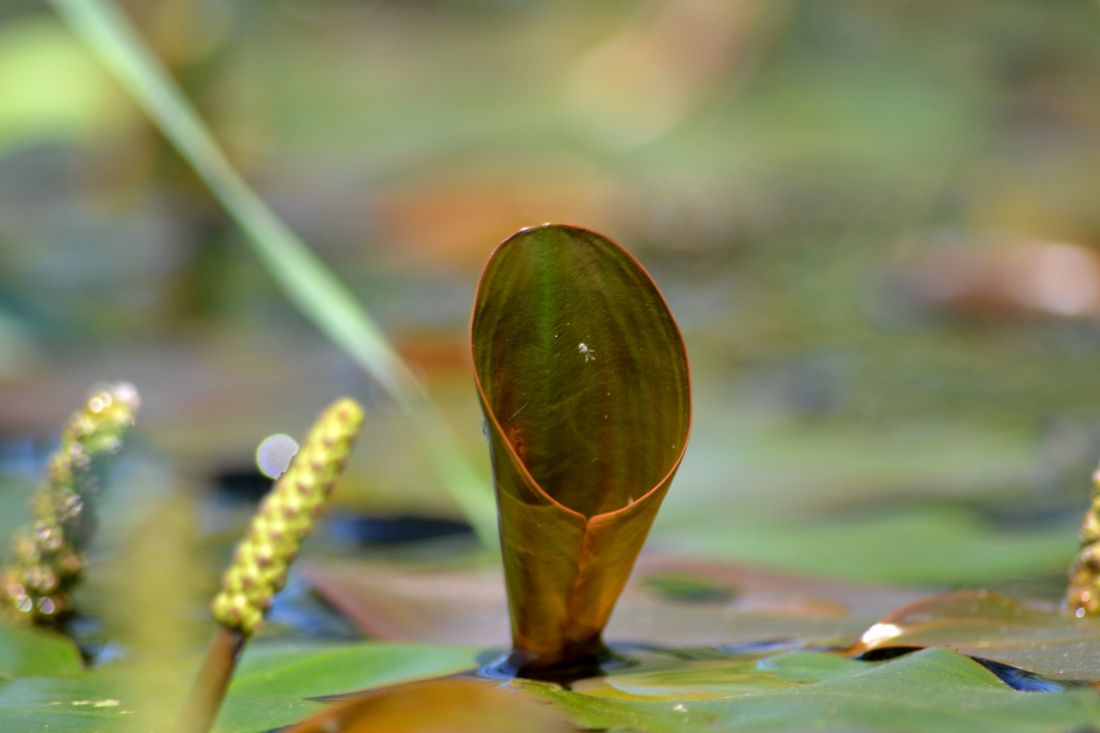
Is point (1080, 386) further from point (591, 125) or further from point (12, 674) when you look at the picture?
point (591, 125)

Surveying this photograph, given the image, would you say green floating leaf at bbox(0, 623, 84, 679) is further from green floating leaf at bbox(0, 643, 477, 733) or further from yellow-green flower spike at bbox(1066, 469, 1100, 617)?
yellow-green flower spike at bbox(1066, 469, 1100, 617)

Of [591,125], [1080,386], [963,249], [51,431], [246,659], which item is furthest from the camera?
[591,125]

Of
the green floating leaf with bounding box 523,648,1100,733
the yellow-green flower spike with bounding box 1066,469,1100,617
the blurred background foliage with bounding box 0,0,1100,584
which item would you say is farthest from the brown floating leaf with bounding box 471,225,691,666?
the blurred background foliage with bounding box 0,0,1100,584

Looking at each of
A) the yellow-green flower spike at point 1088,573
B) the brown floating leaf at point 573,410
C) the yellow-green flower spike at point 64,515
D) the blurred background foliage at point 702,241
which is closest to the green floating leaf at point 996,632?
the yellow-green flower spike at point 1088,573

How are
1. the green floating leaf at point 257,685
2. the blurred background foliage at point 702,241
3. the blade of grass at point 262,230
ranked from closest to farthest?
1. the green floating leaf at point 257,685
2. the blade of grass at point 262,230
3. the blurred background foliage at point 702,241

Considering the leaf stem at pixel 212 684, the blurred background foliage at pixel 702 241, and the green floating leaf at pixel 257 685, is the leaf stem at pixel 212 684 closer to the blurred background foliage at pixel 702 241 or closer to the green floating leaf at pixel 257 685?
the green floating leaf at pixel 257 685

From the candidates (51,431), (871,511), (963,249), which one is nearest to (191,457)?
(51,431)

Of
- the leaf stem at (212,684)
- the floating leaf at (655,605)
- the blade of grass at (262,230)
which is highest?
the blade of grass at (262,230)
